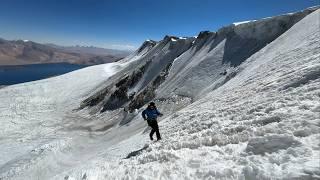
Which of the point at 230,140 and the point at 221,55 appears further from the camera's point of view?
the point at 221,55

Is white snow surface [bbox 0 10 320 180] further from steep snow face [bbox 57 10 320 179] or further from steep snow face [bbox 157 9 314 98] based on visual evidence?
steep snow face [bbox 157 9 314 98]

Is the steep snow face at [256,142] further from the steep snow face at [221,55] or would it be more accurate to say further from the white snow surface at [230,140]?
the steep snow face at [221,55]

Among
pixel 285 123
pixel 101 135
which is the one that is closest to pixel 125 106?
pixel 101 135

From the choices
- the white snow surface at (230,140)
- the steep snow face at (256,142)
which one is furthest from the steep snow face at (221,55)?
the steep snow face at (256,142)

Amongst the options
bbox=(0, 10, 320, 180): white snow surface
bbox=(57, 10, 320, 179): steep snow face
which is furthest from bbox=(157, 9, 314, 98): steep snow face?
bbox=(57, 10, 320, 179): steep snow face

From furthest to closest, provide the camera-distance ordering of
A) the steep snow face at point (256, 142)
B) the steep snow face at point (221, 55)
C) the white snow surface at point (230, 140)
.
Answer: the steep snow face at point (221, 55)
the white snow surface at point (230, 140)
the steep snow face at point (256, 142)

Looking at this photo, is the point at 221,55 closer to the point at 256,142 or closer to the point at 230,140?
the point at 230,140

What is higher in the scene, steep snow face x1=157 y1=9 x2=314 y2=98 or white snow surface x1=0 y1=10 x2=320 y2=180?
steep snow face x1=157 y1=9 x2=314 y2=98

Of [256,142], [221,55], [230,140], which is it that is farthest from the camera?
[221,55]

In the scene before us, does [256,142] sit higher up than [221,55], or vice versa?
[221,55]

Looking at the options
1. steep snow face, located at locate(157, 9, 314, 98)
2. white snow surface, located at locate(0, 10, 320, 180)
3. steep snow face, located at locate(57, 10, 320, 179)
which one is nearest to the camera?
steep snow face, located at locate(57, 10, 320, 179)

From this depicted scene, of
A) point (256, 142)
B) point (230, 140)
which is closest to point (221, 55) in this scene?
point (230, 140)

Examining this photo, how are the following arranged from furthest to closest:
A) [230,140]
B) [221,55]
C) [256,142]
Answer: [221,55], [230,140], [256,142]

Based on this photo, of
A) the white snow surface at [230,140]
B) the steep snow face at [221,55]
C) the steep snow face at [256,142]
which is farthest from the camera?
the steep snow face at [221,55]
